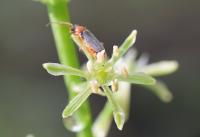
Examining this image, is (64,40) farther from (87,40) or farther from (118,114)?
(118,114)

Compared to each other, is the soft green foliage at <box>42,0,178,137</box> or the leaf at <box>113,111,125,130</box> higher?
the soft green foliage at <box>42,0,178,137</box>

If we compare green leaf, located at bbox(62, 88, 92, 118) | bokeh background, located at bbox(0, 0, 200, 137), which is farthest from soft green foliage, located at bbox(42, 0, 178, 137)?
bokeh background, located at bbox(0, 0, 200, 137)

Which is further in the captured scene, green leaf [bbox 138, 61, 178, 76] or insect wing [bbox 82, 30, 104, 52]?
green leaf [bbox 138, 61, 178, 76]

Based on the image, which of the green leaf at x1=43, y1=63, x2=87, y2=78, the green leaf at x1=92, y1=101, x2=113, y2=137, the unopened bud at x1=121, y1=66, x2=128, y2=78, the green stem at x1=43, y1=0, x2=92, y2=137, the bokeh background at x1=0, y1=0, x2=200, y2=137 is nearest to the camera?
the green leaf at x1=43, y1=63, x2=87, y2=78

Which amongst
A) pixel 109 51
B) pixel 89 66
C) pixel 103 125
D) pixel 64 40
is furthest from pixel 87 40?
pixel 109 51

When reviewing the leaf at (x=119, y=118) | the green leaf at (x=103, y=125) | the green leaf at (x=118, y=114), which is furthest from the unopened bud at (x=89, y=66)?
the green leaf at (x=103, y=125)

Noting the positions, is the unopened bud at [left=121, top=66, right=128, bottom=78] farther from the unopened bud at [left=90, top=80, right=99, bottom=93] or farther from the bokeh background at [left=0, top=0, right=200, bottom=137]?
the bokeh background at [left=0, top=0, right=200, bottom=137]
